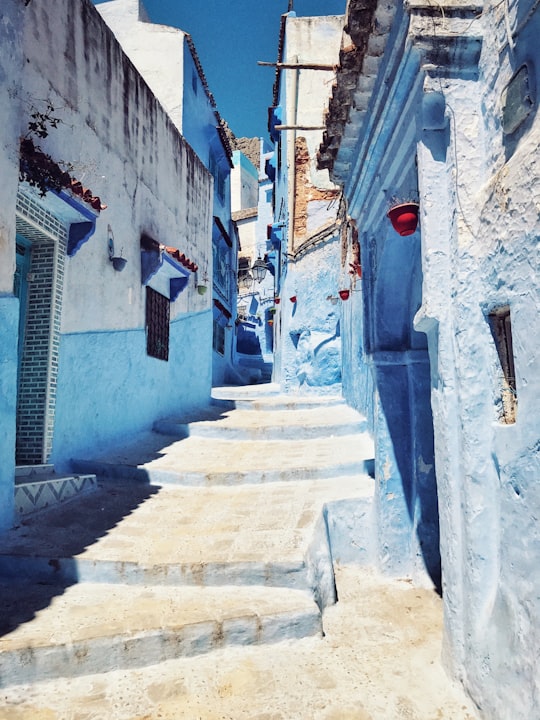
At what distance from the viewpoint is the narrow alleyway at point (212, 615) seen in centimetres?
295

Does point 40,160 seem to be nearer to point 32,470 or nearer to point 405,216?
point 32,470

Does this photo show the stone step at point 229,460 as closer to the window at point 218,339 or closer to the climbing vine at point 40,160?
the climbing vine at point 40,160

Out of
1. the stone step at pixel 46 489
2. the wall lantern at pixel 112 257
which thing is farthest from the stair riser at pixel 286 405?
the stone step at pixel 46 489

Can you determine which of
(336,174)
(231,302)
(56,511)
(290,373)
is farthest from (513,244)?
(231,302)

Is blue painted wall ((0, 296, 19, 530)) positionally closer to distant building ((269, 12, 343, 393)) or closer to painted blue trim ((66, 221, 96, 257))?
painted blue trim ((66, 221, 96, 257))

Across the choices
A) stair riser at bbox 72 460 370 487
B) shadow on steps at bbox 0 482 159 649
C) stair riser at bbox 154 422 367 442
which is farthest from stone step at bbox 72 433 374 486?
shadow on steps at bbox 0 482 159 649

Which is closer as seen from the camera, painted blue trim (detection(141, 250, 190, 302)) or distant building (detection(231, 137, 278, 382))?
painted blue trim (detection(141, 250, 190, 302))

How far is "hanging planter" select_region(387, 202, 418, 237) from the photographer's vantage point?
12.0 ft

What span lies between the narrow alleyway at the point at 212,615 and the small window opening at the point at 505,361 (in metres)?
1.69

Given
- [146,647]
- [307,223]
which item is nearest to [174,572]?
[146,647]

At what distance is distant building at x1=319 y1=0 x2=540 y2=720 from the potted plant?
0.6 inches

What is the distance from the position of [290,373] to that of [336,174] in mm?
10852

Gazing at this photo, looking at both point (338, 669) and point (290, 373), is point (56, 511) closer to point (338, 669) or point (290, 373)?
point (338, 669)

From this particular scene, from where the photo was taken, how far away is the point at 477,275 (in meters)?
2.97
